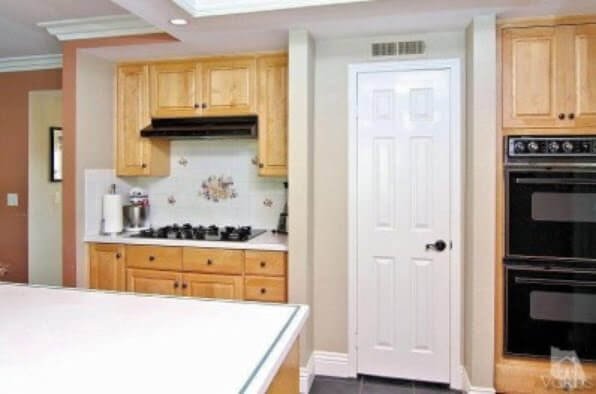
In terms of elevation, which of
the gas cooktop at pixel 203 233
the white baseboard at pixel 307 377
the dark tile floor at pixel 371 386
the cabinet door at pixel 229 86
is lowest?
the dark tile floor at pixel 371 386

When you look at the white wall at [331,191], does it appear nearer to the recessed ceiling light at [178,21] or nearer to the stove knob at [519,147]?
the recessed ceiling light at [178,21]

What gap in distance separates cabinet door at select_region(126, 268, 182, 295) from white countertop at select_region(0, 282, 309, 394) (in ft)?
4.99

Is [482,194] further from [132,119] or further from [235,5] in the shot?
[132,119]

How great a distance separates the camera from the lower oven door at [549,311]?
2.67 m

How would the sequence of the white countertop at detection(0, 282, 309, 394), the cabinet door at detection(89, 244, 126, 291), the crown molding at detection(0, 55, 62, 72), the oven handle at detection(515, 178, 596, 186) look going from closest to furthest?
1. the white countertop at detection(0, 282, 309, 394)
2. the oven handle at detection(515, 178, 596, 186)
3. the cabinet door at detection(89, 244, 126, 291)
4. the crown molding at detection(0, 55, 62, 72)

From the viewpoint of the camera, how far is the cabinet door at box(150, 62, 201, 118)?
11.7 ft

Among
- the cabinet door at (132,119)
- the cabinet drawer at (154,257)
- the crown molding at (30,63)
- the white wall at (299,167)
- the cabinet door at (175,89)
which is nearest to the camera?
the white wall at (299,167)

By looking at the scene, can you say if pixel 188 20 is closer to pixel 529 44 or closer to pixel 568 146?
pixel 529 44

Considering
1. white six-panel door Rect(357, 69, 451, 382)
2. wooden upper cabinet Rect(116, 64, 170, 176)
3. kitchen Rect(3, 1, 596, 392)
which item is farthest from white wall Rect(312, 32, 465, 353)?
wooden upper cabinet Rect(116, 64, 170, 176)

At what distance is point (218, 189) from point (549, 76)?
2.56 metres

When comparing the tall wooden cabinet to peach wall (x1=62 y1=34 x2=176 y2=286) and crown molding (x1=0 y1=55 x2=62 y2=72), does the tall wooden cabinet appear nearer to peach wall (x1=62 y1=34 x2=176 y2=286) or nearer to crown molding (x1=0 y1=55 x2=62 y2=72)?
peach wall (x1=62 y1=34 x2=176 y2=286)

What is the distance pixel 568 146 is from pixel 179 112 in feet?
8.99

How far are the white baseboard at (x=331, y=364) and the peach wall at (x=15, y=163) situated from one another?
316cm

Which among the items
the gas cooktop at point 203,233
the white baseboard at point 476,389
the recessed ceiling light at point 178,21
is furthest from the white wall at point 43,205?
the white baseboard at point 476,389
